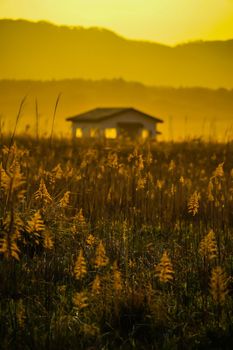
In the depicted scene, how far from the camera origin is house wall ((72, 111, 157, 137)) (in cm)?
4622

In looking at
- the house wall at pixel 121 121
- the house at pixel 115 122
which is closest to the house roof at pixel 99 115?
the house at pixel 115 122


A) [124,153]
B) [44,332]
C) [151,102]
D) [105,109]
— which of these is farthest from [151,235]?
[151,102]

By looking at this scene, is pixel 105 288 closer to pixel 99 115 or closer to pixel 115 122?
pixel 99 115

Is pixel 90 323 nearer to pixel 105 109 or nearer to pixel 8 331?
pixel 8 331

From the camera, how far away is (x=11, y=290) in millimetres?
5199

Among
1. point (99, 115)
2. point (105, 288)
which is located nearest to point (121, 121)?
point (99, 115)

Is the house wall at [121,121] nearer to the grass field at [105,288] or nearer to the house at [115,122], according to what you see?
the house at [115,122]

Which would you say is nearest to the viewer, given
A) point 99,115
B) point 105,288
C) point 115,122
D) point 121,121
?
point 105,288

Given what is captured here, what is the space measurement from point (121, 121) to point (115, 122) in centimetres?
43

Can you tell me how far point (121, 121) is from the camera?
4762cm

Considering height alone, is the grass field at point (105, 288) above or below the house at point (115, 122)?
below

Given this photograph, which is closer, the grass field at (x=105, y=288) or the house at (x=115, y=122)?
the grass field at (x=105, y=288)

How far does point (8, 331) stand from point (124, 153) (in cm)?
1427

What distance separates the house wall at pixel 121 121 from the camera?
1820 inches
